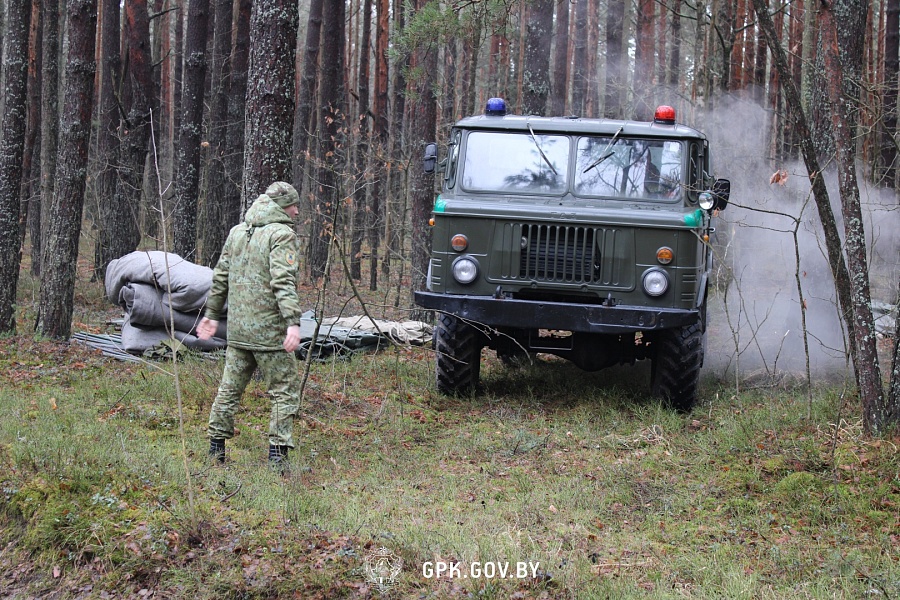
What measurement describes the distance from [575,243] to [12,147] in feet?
23.4

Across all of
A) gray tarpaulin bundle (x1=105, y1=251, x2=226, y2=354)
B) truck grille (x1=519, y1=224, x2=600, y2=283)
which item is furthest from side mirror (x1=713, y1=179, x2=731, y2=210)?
gray tarpaulin bundle (x1=105, y1=251, x2=226, y2=354)

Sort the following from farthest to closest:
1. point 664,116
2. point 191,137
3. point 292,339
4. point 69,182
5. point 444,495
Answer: point 191,137, point 69,182, point 664,116, point 444,495, point 292,339

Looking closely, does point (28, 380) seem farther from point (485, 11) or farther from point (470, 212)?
point (485, 11)

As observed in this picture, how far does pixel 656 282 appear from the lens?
7.33 meters

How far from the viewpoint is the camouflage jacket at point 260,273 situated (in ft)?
18.2

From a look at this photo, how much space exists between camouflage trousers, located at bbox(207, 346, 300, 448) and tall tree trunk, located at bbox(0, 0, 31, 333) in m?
5.63

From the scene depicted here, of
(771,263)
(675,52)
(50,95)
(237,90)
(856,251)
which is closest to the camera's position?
(856,251)

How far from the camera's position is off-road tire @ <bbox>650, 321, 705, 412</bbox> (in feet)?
24.5

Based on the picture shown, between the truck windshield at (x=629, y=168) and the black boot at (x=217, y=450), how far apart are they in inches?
155

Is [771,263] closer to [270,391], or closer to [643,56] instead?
[270,391]

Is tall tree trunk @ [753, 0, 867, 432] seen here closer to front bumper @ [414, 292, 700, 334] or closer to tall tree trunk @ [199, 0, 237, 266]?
front bumper @ [414, 292, 700, 334]

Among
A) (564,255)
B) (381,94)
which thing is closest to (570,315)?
(564,255)

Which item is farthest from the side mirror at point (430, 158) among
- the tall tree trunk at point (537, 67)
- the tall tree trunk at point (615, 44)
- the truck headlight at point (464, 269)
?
the tall tree trunk at point (615, 44)

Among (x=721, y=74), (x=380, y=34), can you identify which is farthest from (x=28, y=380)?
(x=380, y=34)
